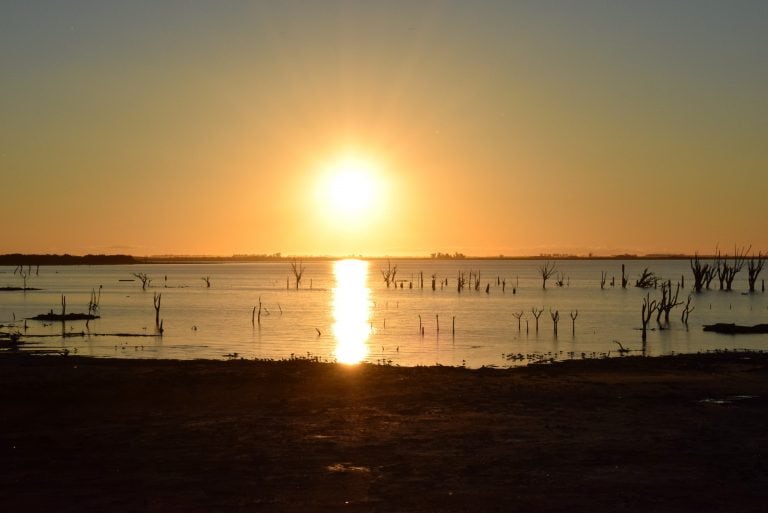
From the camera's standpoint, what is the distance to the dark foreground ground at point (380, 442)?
10.9 metres

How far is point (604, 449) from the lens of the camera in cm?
1382

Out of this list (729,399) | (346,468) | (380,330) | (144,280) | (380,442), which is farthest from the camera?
(144,280)

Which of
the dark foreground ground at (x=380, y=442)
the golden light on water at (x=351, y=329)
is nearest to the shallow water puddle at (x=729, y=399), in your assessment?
the dark foreground ground at (x=380, y=442)

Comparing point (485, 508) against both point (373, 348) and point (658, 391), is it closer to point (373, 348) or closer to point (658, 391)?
point (658, 391)

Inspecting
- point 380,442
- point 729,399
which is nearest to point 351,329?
point 729,399

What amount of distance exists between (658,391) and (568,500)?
11.4 m

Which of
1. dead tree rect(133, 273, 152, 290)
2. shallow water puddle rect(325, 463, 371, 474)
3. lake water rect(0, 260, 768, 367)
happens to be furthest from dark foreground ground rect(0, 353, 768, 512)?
dead tree rect(133, 273, 152, 290)

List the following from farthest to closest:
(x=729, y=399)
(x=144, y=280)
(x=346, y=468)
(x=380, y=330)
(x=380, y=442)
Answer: (x=144, y=280)
(x=380, y=330)
(x=729, y=399)
(x=380, y=442)
(x=346, y=468)

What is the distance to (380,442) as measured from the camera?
1458 centimetres

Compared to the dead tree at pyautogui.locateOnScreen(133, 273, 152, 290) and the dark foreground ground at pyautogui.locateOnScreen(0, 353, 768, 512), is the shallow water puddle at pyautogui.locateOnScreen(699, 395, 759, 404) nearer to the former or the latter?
the dark foreground ground at pyautogui.locateOnScreen(0, 353, 768, 512)

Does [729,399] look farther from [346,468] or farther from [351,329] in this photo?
[351,329]

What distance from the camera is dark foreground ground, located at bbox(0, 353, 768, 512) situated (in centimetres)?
1090

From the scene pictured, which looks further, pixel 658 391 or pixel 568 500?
pixel 658 391

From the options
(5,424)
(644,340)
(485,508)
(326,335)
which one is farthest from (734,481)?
(326,335)
